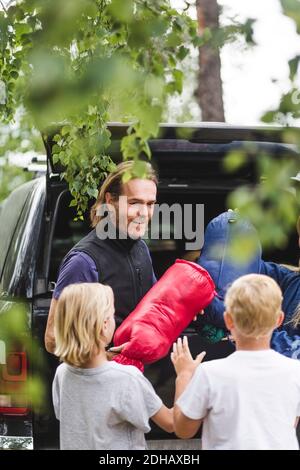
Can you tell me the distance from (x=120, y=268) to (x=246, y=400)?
3.20 ft

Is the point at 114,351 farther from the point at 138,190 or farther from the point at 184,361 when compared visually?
the point at 138,190

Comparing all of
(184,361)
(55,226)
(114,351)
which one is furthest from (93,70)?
(55,226)

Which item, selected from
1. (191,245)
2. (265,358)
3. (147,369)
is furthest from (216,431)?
(191,245)

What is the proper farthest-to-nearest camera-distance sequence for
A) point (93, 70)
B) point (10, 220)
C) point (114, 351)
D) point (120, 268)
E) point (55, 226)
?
point (10, 220) → point (55, 226) → point (120, 268) → point (114, 351) → point (93, 70)

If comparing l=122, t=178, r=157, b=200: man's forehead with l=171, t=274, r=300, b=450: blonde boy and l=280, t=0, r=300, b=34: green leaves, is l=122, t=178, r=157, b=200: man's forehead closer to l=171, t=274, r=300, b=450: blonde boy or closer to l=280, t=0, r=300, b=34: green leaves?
l=171, t=274, r=300, b=450: blonde boy

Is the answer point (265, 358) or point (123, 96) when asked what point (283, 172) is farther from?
point (265, 358)

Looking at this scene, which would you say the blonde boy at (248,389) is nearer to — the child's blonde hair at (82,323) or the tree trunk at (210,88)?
the child's blonde hair at (82,323)

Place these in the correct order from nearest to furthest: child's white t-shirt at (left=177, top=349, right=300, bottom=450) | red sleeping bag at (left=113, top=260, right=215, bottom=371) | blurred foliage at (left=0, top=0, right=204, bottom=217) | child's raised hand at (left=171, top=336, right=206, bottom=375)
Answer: blurred foliage at (left=0, top=0, right=204, bottom=217), child's white t-shirt at (left=177, top=349, right=300, bottom=450), child's raised hand at (left=171, top=336, right=206, bottom=375), red sleeping bag at (left=113, top=260, right=215, bottom=371)

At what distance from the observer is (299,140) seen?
154 cm

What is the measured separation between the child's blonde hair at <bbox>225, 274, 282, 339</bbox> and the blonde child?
41cm

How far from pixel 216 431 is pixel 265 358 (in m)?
0.29

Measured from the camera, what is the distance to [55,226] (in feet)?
13.0

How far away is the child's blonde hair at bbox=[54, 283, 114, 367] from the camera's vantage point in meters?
2.64

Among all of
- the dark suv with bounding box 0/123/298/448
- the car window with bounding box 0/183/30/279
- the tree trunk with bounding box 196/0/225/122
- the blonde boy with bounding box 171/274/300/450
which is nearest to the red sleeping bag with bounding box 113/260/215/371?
the dark suv with bounding box 0/123/298/448
